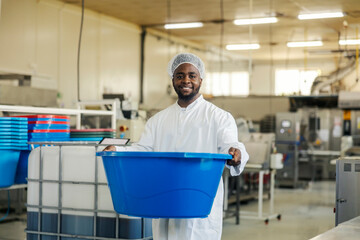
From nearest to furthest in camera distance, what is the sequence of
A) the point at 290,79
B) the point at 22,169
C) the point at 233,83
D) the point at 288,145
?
the point at 22,169 → the point at 288,145 → the point at 290,79 → the point at 233,83

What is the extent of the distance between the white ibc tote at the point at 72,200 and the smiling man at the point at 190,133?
2.28ft

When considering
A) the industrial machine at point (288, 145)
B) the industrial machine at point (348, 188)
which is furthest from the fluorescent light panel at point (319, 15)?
the industrial machine at point (348, 188)

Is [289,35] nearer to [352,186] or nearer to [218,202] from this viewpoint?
[352,186]

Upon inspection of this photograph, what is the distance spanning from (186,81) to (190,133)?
245 mm

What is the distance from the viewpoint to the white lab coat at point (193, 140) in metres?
2.36

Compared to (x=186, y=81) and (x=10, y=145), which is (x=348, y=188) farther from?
A: (x=10, y=145)

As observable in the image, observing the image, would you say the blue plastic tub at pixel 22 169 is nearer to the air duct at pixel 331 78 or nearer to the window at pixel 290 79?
the air duct at pixel 331 78

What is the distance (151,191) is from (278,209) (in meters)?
6.08

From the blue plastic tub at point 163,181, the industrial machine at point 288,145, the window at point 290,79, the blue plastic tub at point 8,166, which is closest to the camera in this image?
the blue plastic tub at point 163,181

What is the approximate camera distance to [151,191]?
78.7 inches

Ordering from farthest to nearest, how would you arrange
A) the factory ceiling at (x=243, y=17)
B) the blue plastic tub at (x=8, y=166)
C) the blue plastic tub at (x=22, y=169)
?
the factory ceiling at (x=243, y=17)
the blue plastic tub at (x=22, y=169)
the blue plastic tub at (x=8, y=166)

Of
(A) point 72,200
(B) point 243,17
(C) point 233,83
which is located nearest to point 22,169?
(A) point 72,200

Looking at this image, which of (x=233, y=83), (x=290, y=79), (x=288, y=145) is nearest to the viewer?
(x=288, y=145)

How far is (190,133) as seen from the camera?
247 cm
